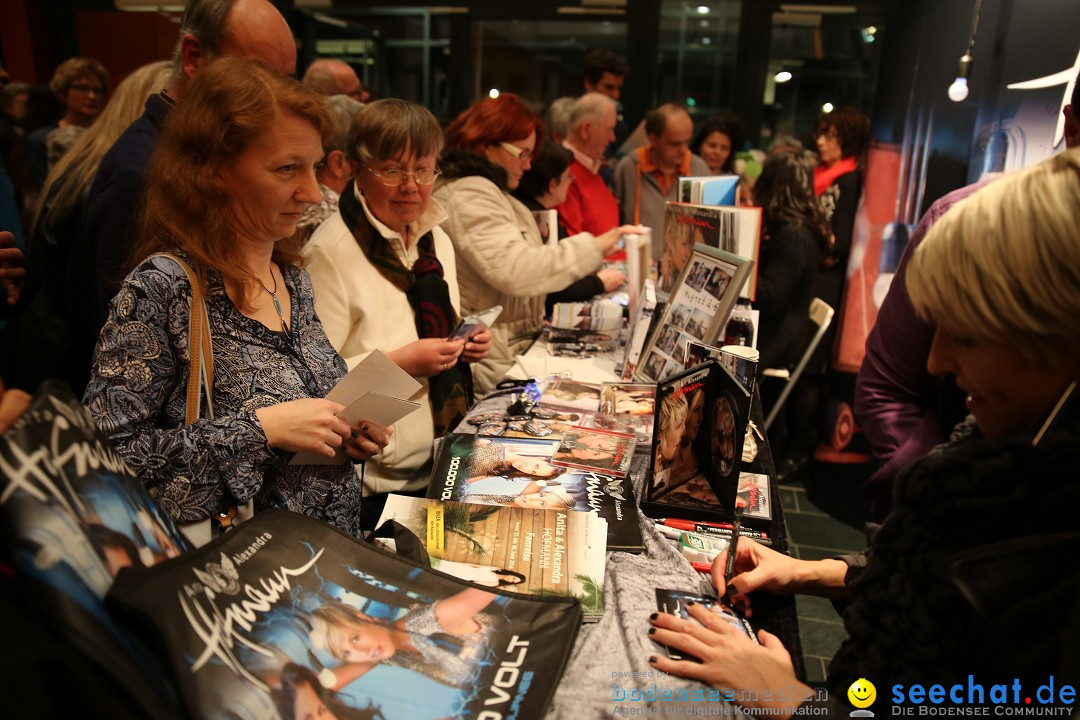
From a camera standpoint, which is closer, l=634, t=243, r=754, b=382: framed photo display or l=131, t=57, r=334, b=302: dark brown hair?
l=131, t=57, r=334, b=302: dark brown hair

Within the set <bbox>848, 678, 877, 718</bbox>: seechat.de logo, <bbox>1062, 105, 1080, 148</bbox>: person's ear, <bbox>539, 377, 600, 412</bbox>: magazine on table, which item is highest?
<bbox>1062, 105, 1080, 148</bbox>: person's ear

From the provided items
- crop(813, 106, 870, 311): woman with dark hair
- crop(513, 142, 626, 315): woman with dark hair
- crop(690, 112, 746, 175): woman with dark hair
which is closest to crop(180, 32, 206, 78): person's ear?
crop(513, 142, 626, 315): woman with dark hair

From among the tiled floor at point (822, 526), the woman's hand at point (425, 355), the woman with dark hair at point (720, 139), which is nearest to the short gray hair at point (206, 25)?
the woman's hand at point (425, 355)

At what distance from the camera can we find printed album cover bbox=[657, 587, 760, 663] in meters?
1.19

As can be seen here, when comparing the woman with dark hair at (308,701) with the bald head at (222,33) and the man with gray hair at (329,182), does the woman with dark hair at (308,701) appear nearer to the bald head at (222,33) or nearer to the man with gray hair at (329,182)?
the bald head at (222,33)

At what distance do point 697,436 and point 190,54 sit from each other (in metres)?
1.81

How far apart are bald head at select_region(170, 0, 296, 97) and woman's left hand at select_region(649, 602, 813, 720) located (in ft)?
6.23

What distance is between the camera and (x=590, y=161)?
4.78m

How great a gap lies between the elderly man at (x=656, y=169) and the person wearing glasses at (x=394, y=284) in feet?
9.53

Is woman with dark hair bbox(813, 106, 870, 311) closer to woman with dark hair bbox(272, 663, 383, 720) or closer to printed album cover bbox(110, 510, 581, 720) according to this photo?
printed album cover bbox(110, 510, 581, 720)

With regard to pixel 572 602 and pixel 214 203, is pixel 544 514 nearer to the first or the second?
pixel 572 602

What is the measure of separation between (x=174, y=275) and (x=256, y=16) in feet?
3.71

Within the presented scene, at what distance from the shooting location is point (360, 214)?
2.27 m

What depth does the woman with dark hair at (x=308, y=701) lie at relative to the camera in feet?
2.65
